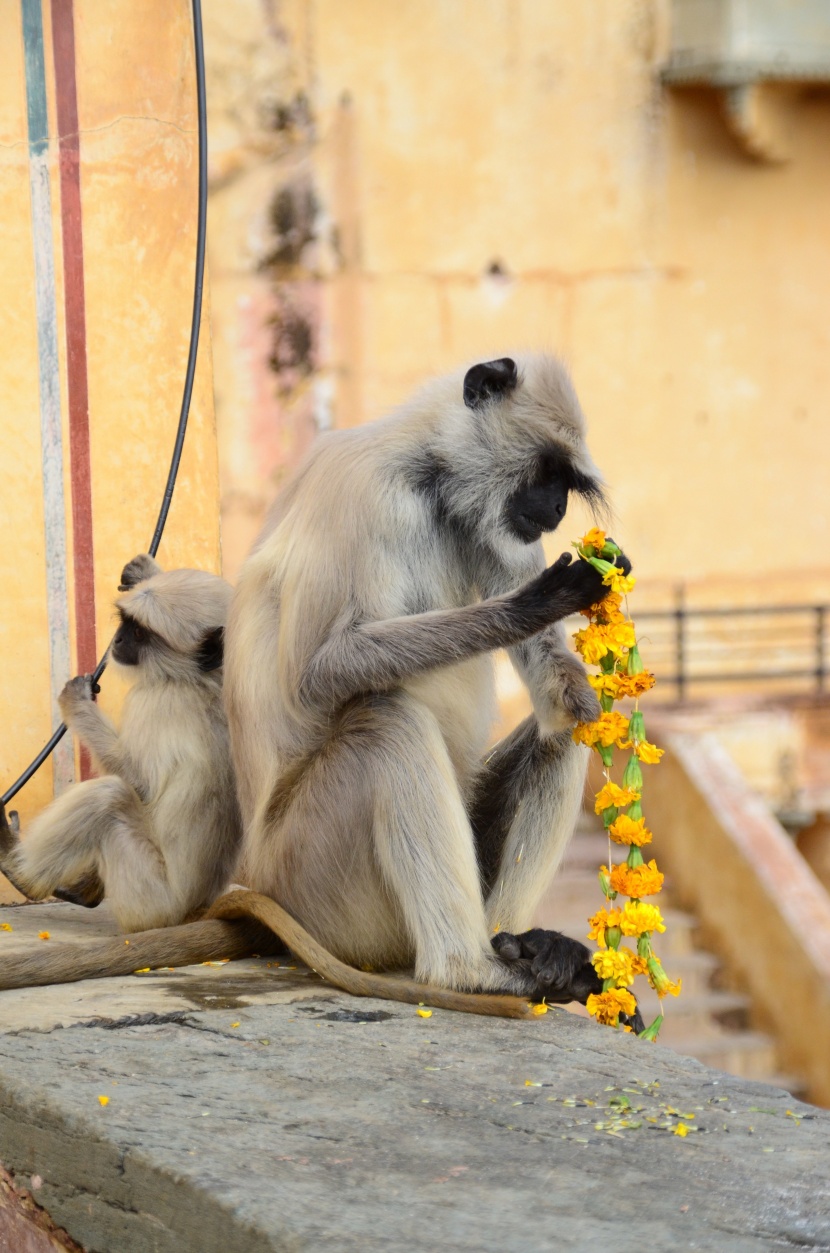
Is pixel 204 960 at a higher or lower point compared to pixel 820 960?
higher

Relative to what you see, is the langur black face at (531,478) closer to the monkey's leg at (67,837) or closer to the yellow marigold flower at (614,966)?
the yellow marigold flower at (614,966)

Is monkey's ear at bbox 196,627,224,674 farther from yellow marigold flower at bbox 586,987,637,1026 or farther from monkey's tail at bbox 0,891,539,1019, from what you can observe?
yellow marigold flower at bbox 586,987,637,1026

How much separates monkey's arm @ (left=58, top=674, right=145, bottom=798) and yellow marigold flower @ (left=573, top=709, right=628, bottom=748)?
919mm

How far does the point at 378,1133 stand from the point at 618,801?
0.95 m

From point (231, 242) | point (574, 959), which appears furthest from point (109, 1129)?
point (231, 242)

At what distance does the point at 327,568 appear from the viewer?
281 cm

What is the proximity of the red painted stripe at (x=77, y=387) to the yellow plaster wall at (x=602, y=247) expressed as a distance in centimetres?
640

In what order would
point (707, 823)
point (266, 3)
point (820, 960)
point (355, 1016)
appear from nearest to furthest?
point (355, 1016) → point (820, 960) → point (707, 823) → point (266, 3)

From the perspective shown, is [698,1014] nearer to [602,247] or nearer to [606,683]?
[602,247]

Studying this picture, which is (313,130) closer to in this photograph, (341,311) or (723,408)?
(341,311)

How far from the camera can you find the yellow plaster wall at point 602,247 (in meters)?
10.3

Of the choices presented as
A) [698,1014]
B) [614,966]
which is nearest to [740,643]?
[698,1014]

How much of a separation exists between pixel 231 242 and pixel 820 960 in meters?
5.45

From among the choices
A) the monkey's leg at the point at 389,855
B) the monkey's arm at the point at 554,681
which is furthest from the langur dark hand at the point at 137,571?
the monkey's arm at the point at 554,681
